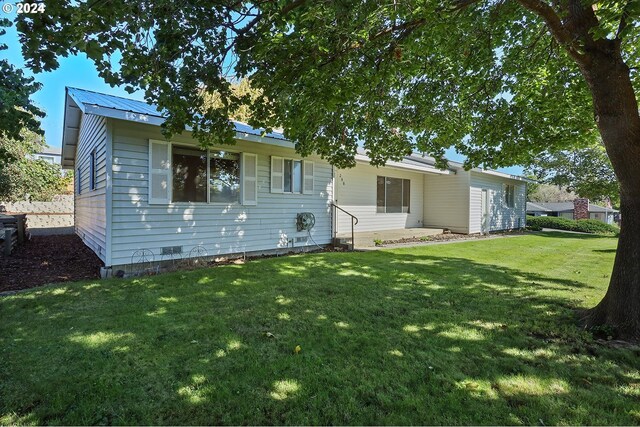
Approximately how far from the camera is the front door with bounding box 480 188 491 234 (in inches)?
619

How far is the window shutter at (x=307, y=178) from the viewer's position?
940 cm

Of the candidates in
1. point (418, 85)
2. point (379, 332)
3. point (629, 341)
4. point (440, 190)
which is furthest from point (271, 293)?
point (440, 190)

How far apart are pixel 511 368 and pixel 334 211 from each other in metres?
7.80

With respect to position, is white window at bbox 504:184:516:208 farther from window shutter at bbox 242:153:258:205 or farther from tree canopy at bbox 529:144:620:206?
window shutter at bbox 242:153:258:205

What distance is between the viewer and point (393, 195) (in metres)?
14.3

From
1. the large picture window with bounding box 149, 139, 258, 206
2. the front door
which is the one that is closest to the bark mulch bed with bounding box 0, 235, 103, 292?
the large picture window with bounding box 149, 139, 258, 206

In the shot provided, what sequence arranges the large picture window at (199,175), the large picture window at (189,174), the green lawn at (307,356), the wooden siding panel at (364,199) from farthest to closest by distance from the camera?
the wooden siding panel at (364,199), the large picture window at (189,174), the large picture window at (199,175), the green lawn at (307,356)

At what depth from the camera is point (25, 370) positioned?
2.67 meters

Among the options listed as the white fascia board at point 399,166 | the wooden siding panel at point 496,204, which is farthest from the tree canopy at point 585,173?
the white fascia board at point 399,166

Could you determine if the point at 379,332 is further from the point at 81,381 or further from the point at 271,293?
the point at 81,381

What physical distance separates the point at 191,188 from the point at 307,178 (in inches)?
134

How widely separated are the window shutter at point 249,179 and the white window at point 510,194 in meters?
15.5

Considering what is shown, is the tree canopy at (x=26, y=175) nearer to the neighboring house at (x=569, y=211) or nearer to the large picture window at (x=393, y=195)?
the large picture window at (x=393, y=195)

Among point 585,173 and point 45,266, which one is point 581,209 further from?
point 45,266
